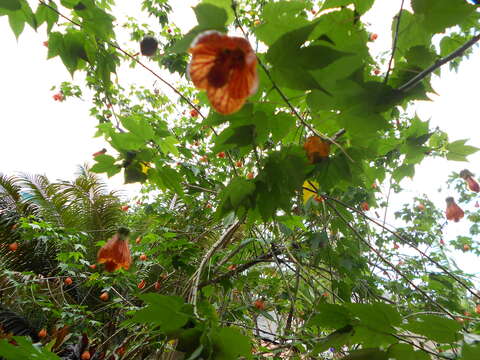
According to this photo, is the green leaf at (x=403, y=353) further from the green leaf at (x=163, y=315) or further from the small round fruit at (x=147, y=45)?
the small round fruit at (x=147, y=45)

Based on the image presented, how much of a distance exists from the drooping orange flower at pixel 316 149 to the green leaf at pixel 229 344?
1.12 ft

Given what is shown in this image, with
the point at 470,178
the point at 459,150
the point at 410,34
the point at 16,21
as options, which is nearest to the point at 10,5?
the point at 16,21

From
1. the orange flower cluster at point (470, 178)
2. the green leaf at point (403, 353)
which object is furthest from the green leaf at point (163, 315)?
the orange flower cluster at point (470, 178)

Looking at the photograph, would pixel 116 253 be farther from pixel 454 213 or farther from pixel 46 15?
pixel 454 213

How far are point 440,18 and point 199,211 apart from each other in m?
1.68

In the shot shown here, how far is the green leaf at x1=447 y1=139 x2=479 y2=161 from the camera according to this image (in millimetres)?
719

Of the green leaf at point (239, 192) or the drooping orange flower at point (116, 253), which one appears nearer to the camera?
the green leaf at point (239, 192)

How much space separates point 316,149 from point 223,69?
0.77 feet

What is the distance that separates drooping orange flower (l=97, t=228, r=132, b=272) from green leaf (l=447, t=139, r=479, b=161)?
983mm

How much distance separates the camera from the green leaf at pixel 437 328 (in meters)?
0.39

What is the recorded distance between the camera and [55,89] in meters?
3.45

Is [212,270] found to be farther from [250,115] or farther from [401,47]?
[401,47]

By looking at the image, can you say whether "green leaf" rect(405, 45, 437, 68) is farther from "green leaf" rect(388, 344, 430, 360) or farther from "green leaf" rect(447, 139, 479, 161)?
"green leaf" rect(388, 344, 430, 360)

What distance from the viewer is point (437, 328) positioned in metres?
0.40
